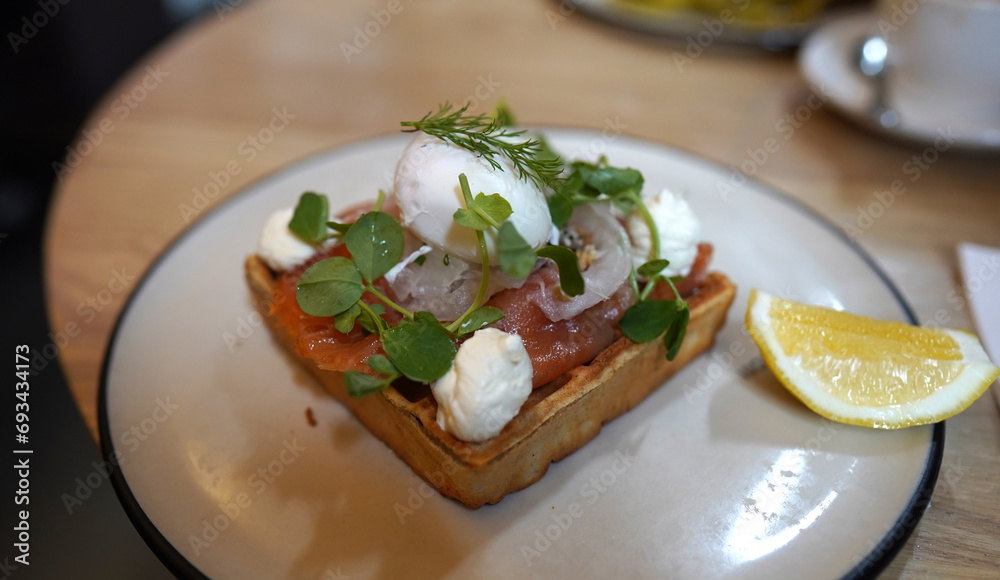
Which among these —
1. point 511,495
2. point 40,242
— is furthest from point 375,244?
point 40,242

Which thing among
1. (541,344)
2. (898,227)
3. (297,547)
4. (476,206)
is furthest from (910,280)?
(297,547)

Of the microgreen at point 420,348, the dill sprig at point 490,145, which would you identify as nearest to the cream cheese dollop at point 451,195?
the dill sprig at point 490,145

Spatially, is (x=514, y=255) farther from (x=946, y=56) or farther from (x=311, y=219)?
(x=946, y=56)

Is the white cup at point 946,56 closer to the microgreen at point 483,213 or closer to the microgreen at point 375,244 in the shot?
the microgreen at point 483,213

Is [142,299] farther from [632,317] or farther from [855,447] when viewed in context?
[855,447]

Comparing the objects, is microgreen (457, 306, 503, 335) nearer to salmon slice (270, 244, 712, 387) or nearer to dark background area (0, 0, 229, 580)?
salmon slice (270, 244, 712, 387)
